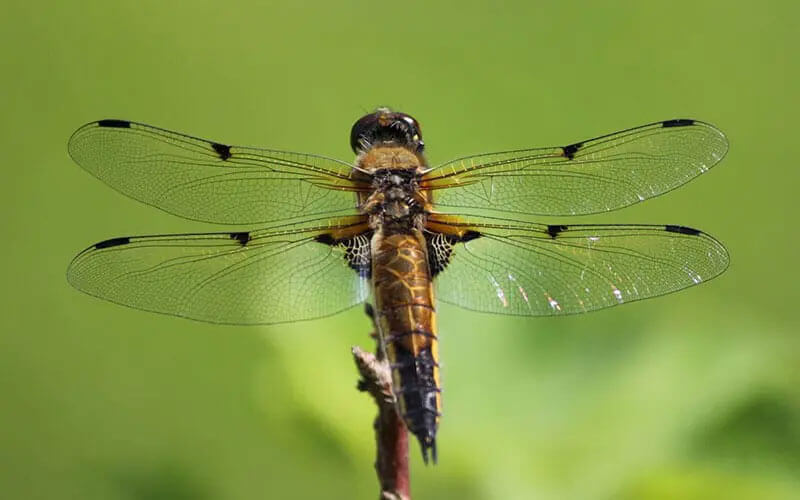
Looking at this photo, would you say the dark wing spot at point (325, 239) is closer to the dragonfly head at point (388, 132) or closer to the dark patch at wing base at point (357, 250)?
the dark patch at wing base at point (357, 250)

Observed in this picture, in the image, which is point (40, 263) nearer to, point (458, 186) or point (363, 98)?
point (363, 98)

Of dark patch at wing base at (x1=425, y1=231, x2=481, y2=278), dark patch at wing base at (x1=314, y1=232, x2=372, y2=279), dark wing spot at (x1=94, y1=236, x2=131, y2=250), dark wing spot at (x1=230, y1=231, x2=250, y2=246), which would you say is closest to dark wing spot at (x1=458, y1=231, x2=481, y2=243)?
dark patch at wing base at (x1=425, y1=231, x2=481, y2=278)

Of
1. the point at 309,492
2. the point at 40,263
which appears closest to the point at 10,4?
the point at 40,263

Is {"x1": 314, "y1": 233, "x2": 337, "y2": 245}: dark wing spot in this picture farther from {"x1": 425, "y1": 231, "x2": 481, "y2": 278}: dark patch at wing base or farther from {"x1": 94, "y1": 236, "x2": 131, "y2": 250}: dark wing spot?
{"x1": 94, "y1": 236, "x2": 131, "y2": 250}: dark wing spot

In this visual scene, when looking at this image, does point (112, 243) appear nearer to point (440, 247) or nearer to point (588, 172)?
point (440, 247)

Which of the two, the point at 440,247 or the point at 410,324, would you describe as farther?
the point at 440,247

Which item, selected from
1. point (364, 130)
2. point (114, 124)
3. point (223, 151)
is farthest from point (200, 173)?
point (364, 130)

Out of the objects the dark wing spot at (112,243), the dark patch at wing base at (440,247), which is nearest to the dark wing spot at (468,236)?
the dark patch at wing base at (440,247)
